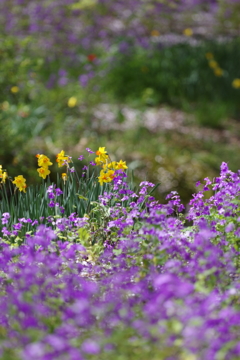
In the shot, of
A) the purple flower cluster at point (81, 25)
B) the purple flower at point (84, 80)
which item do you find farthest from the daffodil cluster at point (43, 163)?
the purple flower cluster at point (81, 25)

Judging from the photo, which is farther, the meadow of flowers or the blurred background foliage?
the blurred background foliage

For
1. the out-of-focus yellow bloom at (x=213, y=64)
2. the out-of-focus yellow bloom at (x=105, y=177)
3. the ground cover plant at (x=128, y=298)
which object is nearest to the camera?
the ground cover plant at (x=128, y=298)

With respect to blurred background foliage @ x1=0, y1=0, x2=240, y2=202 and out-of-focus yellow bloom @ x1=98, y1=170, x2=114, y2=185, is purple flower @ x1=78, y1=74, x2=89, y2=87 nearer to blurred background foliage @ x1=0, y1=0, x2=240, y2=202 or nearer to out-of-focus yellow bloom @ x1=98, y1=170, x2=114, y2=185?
blurred background foliage @ x1=0, y1=0, x2=240, y2=202

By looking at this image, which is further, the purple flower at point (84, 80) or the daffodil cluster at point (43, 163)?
the purple flower at point (84, 80)

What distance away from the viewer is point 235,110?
735 centimetres

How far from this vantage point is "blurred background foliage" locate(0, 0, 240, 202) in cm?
526

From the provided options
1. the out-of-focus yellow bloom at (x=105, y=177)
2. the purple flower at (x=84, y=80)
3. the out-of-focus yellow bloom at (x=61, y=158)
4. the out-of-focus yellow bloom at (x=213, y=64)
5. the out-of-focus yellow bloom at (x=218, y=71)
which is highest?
the out-of-focus yellow bloom at (x=213, y=64)

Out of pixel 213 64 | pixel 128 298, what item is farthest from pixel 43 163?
pixel 213 64

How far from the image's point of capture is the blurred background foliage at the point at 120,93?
5.26 meters

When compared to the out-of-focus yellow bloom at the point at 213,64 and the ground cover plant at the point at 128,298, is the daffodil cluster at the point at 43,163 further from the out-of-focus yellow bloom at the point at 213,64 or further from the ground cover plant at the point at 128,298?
the out-of-focus yellow bloom at the point at 213,64

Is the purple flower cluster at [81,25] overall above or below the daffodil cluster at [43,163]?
above

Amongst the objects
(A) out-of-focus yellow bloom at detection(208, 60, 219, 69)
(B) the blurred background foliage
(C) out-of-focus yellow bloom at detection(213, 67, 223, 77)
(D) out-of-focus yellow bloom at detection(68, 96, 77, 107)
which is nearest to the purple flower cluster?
(B) the blurred background foliage

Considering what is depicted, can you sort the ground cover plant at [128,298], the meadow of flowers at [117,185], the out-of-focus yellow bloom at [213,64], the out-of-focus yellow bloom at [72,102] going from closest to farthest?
the ground cover plant at [128,298] → the meadow of flowers at [117,185] → the out-of-focus yellow bloom at [72,102] → the out-of-focus yellow bloom at [213,64]

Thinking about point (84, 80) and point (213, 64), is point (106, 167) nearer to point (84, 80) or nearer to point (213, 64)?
point (84, 80)
